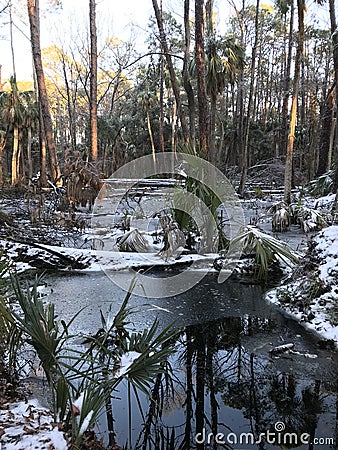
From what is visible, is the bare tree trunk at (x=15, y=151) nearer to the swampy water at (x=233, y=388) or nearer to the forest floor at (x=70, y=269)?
the forest floor at (x=70, y=269)

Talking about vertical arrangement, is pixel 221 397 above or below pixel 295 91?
below

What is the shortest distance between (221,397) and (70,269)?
4128 millimetres

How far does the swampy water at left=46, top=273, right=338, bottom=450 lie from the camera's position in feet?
8.16

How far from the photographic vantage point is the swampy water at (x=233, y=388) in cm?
249

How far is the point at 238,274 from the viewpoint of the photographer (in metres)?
6.39

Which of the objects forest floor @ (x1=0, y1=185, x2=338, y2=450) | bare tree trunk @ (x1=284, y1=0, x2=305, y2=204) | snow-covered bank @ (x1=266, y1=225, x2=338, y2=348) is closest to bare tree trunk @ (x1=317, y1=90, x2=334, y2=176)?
bare tree trunk @ (x1=284, y1=0, x2=305, y2=204)

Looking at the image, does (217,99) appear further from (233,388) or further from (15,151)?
(233,388)

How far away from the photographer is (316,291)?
15.5ft

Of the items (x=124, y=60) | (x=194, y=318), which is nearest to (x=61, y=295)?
(x=194, y=318)

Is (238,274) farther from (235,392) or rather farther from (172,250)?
(235,392)

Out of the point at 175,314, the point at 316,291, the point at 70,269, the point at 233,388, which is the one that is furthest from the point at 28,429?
the point at 70,269

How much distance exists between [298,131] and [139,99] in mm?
10947

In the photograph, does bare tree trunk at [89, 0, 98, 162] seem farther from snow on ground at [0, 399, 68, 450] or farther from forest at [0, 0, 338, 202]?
snow on ground at [0, 399, 68, 450]

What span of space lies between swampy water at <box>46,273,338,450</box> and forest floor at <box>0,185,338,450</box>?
26cm
